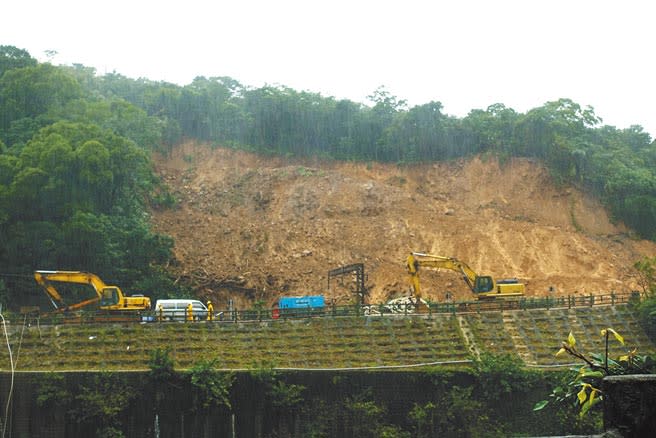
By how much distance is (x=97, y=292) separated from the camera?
39.2 metres

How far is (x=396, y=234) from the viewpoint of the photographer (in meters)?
56.0

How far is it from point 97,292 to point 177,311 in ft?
11.7

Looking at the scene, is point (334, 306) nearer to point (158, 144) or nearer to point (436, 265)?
point (436, 265)

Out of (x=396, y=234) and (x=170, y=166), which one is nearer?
(x=396, y=234)

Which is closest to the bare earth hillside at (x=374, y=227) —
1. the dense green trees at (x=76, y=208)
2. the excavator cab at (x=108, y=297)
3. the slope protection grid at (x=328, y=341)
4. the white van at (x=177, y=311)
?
the dense green trees at (x=76, y=208)

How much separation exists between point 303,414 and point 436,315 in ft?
29.7

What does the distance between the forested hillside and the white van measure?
5.01 m

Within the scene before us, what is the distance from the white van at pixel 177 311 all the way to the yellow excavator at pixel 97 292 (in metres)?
1.03

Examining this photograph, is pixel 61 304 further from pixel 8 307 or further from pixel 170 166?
pixel 170 166

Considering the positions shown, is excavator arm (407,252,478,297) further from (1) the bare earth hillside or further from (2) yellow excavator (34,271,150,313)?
(2) yellow excavator (34,271,150,313)

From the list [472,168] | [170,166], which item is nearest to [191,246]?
Result: [170,166]

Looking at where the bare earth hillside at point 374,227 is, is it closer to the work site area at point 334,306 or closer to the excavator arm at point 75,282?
the work site area at point 334,306

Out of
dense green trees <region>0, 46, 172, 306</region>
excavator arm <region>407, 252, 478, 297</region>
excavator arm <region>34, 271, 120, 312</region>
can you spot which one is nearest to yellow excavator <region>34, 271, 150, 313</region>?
excavator arm <region>34, 271, 120, 312</region>

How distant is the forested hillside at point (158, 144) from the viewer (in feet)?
142
